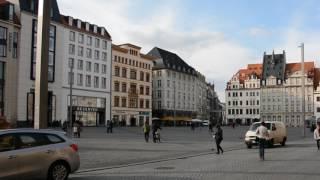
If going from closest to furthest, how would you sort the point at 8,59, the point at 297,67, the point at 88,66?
1. the point at 8,59
2. the point at 88,66
3. the point at 297,67

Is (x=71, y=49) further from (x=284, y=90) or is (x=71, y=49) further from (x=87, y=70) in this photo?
(x=284, y=90)

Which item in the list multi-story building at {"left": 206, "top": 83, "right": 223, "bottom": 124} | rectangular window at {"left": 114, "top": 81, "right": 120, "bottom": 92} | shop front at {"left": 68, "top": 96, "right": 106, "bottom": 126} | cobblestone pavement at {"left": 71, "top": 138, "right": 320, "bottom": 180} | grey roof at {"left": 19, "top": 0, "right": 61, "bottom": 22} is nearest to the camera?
cobblestone pavement at {"left": 71, "top": 138, "right": 320, "bottom": 180}

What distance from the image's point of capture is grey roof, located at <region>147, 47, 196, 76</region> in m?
137

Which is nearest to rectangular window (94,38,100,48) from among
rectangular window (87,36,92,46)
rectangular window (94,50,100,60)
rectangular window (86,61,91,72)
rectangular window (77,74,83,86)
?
rectangular window (94,50,100,60)

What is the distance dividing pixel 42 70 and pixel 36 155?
4846mm

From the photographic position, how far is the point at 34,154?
42.9ft

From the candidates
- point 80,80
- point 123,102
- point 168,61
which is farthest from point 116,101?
point 168,61

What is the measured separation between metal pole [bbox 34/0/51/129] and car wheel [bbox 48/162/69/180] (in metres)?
3.27

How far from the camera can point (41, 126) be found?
1703 centimetres

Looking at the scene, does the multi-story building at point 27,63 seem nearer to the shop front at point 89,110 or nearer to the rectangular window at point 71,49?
the rectangular window at point 71,49

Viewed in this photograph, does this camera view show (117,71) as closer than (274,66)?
Yes

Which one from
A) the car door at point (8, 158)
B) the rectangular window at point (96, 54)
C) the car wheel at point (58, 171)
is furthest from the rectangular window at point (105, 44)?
the car door at point (8, 158)

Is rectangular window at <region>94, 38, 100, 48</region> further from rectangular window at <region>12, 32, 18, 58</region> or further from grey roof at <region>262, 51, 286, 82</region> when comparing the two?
grey roof at <region>262, 51, 286, 82</region>

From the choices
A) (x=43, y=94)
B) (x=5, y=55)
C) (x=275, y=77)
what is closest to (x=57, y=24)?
(x=5, y=55)
